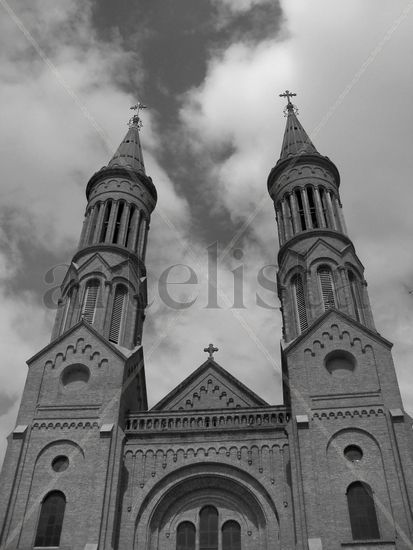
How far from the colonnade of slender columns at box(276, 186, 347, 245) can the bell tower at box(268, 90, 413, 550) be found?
0.07 m

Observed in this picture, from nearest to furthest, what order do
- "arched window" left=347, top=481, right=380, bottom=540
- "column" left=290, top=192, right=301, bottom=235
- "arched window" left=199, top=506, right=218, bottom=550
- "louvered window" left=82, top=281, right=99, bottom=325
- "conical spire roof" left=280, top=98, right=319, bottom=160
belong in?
"arched window" left=347, top=481, right=380, bottom=540
"arched window" left=199, top=506, right=218, bottom=550
"louvered window" left=82, top=281, right=99, bottom=325
"column" left=290, top=192, right=301, bottom=235
"conical spire roof" left=280, top=98, right=319, bottom=160

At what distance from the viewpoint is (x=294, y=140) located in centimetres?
4069

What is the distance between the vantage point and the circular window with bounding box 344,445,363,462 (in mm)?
23172

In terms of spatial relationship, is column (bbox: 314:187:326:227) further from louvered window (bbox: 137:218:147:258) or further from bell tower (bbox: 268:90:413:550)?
louvered window (bbox: 137:218:147:258)

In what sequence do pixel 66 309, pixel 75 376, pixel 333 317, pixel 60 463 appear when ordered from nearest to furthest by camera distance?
pixel 60 463
pixel 75 376
pixel 333 317
pixel 66 309

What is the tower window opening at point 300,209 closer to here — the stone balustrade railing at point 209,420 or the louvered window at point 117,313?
the louvered window at point 117,313

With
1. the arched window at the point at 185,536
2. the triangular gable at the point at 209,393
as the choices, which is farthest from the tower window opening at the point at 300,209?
the arched window at the point at 185,536

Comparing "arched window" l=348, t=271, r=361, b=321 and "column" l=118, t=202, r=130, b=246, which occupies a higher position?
"column" l=118, t=202, r=130, b=246

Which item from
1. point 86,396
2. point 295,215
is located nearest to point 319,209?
point 295,215

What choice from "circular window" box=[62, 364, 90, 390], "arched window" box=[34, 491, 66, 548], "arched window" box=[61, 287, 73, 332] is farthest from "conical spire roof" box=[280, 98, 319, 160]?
"arched window" box=[34, 491, 66, 548]

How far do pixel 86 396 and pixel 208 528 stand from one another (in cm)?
771

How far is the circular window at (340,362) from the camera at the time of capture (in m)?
26.2

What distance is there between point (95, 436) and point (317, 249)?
15.2m

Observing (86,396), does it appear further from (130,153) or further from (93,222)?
(130,153)
